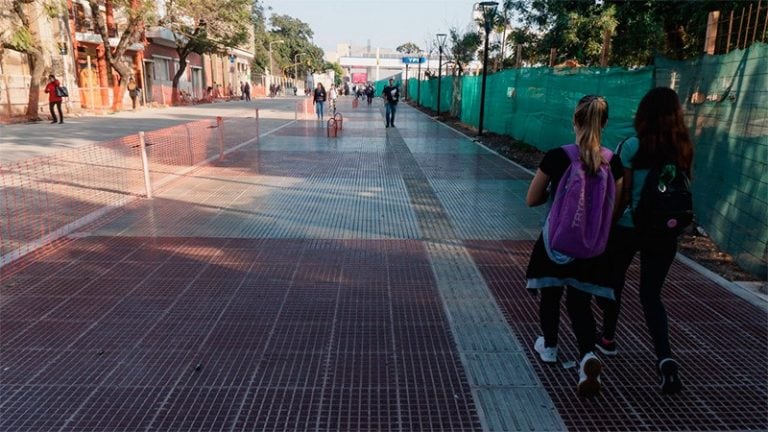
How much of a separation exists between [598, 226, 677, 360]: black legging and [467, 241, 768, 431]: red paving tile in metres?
0.31

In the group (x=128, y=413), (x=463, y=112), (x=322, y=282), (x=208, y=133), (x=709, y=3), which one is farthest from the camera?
(x=463, y=112)

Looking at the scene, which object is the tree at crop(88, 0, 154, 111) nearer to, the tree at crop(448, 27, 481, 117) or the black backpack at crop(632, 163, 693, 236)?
the tree at crop(448, 27, 481, 117)

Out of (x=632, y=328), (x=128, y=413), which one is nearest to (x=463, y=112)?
(x=632, y=328)

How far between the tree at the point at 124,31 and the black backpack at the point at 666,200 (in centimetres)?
2726

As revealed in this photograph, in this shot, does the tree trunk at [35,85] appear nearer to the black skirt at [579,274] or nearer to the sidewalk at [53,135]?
the sidewalk at [53,135]

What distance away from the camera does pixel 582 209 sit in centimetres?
291

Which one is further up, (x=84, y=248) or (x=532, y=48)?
(x=532, y=48)

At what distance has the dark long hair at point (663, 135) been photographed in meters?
2.98

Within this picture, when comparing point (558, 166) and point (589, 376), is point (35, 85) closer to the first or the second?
point (558, 166)

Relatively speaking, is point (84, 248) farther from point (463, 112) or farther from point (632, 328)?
point (463, 112)

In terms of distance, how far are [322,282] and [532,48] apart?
19607mm

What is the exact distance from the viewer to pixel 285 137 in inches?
671

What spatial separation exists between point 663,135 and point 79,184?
909 cm

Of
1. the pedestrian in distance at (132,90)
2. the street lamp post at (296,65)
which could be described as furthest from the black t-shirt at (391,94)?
the street lamp post at (296,65)
